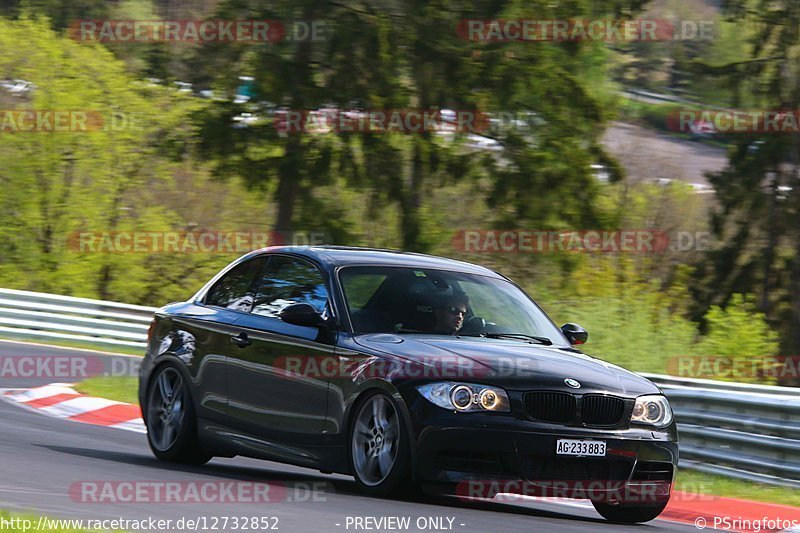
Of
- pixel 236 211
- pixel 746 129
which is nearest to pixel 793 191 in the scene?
pixel 746 129

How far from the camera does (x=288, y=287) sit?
31.3 feet

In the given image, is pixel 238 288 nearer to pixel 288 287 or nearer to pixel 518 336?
pixel 288 287

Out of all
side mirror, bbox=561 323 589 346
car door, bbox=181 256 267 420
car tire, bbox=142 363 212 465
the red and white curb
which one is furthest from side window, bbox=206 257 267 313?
the red and white curb

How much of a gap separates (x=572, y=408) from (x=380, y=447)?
1.13 metres

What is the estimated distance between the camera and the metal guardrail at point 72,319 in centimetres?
2417

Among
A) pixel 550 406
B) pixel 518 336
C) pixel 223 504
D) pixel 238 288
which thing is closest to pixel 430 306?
pixel 518 336

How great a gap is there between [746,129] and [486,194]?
6.17m

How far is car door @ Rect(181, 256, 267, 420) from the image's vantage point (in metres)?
9.71

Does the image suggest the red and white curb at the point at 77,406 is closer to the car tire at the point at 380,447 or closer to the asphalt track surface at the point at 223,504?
the asphalt track surface at the point at 223,504

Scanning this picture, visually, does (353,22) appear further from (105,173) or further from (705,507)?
(705,507)

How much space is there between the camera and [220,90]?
1223 inches

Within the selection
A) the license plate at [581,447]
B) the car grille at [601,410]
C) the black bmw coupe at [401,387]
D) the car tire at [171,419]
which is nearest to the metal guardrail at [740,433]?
the black bmw coupe at [401,387]

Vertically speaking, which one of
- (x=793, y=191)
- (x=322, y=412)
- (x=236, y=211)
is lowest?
(x=236, y=211)

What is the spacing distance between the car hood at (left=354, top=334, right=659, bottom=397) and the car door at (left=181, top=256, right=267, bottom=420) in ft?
4.60
